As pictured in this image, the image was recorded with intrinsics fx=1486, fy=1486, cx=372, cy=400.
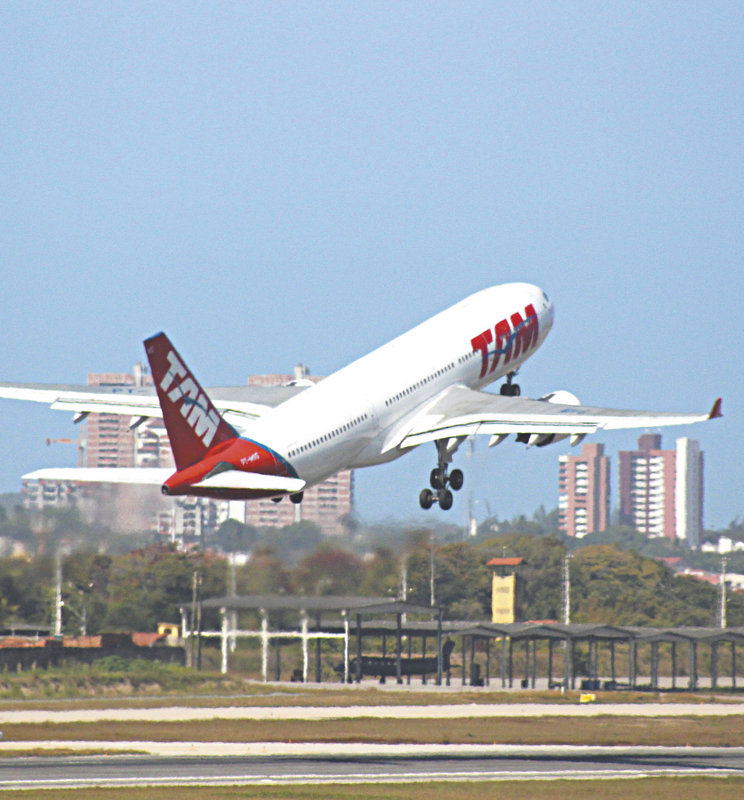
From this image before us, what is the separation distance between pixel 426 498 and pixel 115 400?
41.0 feet

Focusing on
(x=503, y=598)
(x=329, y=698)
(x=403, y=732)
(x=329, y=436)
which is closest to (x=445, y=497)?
(x=329, y=436)

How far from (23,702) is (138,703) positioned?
606 centimetres

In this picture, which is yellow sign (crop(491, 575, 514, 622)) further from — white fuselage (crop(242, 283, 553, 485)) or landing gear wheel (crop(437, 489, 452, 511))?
landing gear wheel (crop(437, 489, 452, 511))

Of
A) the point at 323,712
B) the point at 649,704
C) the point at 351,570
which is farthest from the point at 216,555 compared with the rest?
the point at 649,704

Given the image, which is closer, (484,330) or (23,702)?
(484,330)

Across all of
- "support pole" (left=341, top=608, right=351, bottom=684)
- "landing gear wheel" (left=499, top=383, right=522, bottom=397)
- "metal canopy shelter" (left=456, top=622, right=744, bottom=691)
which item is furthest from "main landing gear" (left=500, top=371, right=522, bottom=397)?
"metal canopy shelter" (left=456, top=622, right=744, bottom=691)

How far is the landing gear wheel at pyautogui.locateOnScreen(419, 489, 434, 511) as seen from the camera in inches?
2206

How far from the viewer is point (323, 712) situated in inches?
3000

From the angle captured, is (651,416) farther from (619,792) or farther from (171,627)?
(171,627)

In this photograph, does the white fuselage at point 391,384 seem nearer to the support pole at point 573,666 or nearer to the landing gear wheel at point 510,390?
the landing gear wheel at point 510,390

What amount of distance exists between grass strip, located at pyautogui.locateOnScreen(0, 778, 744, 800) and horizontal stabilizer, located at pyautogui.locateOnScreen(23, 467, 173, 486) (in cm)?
923

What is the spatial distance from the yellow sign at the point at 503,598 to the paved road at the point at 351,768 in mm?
49715

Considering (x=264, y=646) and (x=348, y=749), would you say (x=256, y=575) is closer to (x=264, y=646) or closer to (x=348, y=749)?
(x=264, y=646)

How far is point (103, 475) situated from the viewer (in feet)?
147
